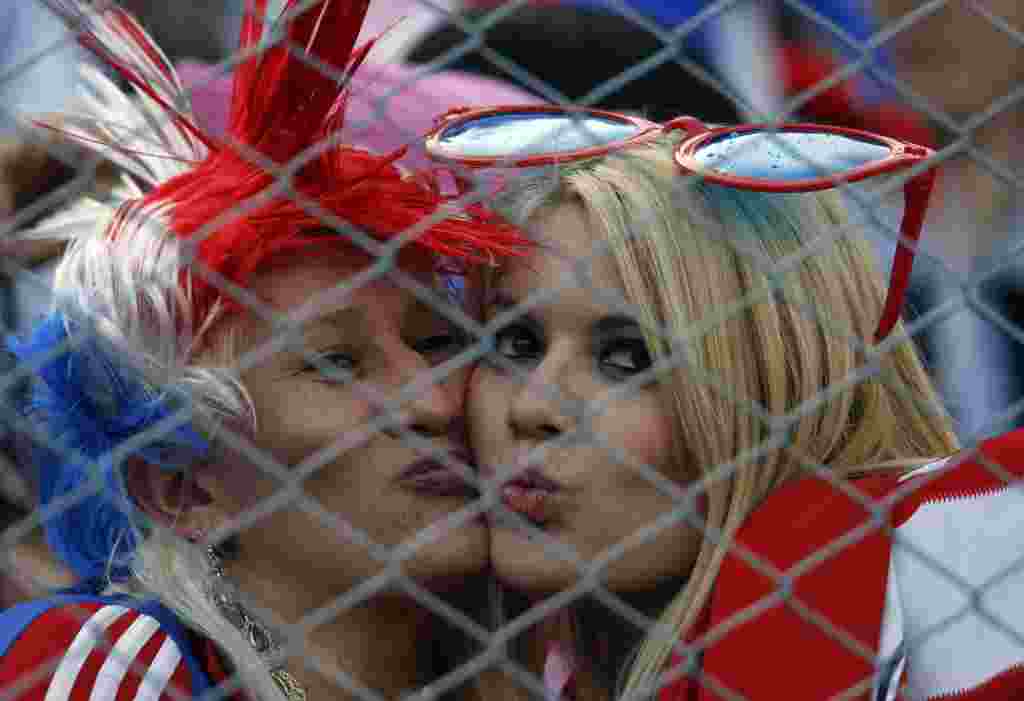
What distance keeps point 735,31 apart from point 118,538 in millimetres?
1318

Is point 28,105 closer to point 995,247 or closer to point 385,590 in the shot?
point 385,590

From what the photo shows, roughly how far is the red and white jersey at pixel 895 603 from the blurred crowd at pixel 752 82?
34cm

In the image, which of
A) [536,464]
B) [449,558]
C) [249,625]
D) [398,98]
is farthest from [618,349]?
[398,98]

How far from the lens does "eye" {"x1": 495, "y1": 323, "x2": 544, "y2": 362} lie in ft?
4.11

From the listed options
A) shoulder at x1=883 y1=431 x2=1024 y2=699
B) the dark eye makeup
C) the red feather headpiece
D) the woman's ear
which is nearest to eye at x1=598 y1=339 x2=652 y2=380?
the dark eye makeup

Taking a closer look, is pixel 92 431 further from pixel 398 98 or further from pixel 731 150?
pixel 398 98

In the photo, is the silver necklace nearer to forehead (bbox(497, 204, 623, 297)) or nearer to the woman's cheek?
the woman's cheek

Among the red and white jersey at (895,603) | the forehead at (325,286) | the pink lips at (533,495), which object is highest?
the forehead at (325,286)

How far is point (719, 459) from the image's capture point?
119cm

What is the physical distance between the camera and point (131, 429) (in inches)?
48.6

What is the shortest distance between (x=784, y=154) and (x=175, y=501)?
57 cm

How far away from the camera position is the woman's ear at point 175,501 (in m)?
1.29

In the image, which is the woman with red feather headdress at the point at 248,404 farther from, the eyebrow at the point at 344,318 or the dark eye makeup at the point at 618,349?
the dark eye makeup at the point at 618,349

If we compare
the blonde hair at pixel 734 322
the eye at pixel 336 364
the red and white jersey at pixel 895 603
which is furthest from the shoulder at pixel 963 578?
the eye at pixel 336 364
